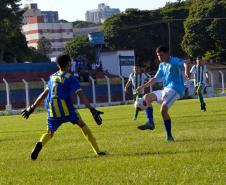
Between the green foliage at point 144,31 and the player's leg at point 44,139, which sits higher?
the green foliage at point 144,31

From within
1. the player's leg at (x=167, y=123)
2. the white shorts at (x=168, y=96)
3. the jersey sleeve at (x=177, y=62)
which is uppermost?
the jersey sleeve at (x=177, y=62)

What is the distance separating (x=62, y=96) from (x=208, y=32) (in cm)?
8221

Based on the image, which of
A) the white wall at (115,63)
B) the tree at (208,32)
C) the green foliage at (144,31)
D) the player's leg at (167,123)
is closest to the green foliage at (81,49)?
the green foliage at (144,31)

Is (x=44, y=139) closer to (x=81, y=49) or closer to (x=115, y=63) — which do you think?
(x=115, y=63)

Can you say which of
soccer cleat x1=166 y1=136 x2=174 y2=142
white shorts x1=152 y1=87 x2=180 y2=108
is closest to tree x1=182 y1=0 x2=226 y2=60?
white shorts x1=152 y1=87 x2=180 y2=108

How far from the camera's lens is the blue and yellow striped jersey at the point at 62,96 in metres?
11.0

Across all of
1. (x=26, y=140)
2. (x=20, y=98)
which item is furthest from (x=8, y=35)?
(x=26, y=140)

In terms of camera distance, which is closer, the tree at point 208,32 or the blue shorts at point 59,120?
the blue shorts at point 59,120

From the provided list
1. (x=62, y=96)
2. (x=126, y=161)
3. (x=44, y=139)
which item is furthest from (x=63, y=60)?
(x=126, y=161)

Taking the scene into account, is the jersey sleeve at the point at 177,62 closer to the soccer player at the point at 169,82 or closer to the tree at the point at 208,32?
the soccer player at the point at 169,82

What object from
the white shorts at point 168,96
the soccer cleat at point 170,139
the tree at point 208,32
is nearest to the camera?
the soccer cleat at point 170,139

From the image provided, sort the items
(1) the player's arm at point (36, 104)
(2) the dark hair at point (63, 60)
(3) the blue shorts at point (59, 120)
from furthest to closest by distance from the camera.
Answer: (1) the player's arm at point (36, 104)
(3) the blue shorts at point (59, 120)
(2) the dark hair at point (63, 60)

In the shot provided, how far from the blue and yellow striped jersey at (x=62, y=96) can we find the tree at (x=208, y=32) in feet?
263

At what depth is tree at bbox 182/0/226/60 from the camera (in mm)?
90188
